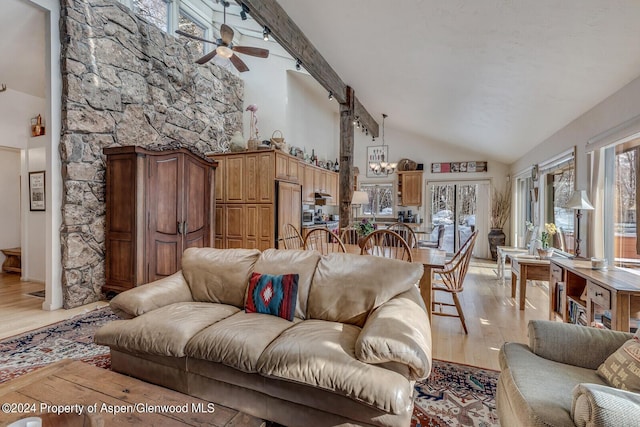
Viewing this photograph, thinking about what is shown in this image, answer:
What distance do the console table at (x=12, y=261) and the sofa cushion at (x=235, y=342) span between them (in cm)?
592

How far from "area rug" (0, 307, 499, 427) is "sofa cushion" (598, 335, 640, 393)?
687 millimetres

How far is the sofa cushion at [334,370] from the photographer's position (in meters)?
1.37

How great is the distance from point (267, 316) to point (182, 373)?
599 millimetres

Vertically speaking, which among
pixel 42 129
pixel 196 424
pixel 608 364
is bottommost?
pixel 196 424

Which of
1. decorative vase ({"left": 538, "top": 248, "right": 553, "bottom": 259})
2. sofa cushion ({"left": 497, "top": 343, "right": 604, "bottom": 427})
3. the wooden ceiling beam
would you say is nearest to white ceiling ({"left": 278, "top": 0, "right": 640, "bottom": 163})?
the wooden ceiling beam

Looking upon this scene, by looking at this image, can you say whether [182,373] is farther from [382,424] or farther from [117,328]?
[382,424]

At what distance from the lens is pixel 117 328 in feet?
6.60

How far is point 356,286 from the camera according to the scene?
2117 mm

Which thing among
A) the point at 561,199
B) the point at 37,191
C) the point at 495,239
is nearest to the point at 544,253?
the point at 561,199

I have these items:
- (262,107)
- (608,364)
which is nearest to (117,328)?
(608,364)

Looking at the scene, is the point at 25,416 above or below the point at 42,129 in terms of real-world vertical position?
below

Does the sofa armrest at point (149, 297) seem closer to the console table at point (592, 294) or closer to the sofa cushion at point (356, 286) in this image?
the sofa cushion at point (356, 286)

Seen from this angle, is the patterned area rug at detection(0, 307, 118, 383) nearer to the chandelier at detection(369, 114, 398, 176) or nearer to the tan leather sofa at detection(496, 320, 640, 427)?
the tan leather sofa at detection(496, 320, 640, 427)

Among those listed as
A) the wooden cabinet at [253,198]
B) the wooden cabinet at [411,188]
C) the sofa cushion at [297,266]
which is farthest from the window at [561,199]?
the wooden cabinet at [253,198]
